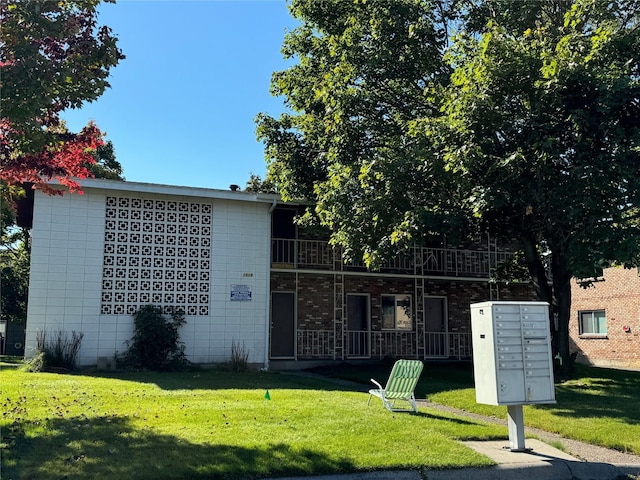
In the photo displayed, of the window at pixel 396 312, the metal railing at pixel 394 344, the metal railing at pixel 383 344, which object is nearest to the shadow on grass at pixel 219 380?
the metal railing at pixel 383 344

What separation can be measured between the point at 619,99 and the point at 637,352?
57.8 ft

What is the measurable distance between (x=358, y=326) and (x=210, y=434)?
12.6 meters

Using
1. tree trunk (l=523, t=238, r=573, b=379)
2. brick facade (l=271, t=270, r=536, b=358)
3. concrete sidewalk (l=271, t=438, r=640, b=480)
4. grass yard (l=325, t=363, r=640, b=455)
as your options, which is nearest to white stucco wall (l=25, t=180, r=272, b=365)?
brick facade (l=271, t=270, r=536, b=358)

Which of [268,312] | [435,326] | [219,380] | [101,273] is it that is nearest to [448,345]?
[435,326]

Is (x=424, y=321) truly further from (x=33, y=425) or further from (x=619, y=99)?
(x=33, y=425)

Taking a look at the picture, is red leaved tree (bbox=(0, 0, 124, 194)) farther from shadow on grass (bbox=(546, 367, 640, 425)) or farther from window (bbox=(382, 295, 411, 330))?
window (bbox=(382, 295, 411, 330))

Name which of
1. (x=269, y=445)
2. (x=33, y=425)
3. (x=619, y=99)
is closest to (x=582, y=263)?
(x=619, y=99)

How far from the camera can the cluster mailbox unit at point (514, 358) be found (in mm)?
6828

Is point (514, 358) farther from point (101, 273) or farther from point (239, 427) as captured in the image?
point (101, 273)

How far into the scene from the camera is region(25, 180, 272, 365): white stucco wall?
48.0 feet

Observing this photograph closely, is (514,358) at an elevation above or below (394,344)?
above

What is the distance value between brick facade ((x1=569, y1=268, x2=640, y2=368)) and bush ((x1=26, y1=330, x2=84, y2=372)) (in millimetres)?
20660

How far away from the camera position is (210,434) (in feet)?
22.8

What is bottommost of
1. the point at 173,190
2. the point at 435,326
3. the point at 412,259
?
the point at 435,326
